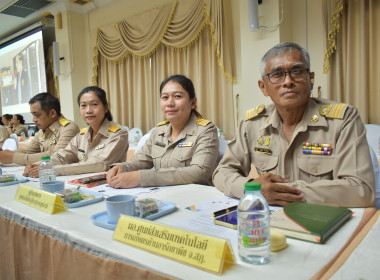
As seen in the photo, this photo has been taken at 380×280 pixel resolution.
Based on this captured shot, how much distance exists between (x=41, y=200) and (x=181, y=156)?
826 millimetres

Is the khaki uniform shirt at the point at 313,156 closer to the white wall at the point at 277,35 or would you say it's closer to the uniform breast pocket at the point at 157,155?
the uniform breast pocket at the point at 157,155

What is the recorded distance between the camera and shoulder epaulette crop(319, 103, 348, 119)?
4.01ft

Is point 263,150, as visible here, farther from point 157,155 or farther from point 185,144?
point 157,155

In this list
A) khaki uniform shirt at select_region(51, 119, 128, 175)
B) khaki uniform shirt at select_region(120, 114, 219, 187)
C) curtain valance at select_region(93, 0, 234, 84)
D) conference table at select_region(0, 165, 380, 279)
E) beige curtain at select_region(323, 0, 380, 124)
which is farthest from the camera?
curtain valance at select_region(93, 0, 234, 84)

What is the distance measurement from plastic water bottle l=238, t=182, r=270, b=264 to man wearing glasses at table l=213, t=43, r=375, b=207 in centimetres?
37

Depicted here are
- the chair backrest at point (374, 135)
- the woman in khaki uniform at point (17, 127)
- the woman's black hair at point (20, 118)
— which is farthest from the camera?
the woman's black hair at point (20, 118)

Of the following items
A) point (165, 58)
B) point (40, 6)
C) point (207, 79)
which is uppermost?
point (40, 6)

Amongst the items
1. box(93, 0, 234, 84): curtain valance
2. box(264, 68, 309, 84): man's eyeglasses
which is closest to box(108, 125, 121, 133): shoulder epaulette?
box(264, 68, 309, 84): man's eyeglasses

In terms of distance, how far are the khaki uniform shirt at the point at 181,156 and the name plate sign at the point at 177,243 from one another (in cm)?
65

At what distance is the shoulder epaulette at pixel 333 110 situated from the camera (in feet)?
4.01

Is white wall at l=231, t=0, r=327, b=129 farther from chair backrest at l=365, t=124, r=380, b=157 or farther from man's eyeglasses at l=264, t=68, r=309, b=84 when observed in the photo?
man's eyeglasses at l=264, t=68, r=309, b=84

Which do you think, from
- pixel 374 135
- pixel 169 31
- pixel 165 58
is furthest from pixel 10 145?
pixel 374 135

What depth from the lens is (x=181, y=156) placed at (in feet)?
5.80

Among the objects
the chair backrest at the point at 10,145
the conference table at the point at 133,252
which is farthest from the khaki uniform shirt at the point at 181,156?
the chair backrest at the point at 10,145
